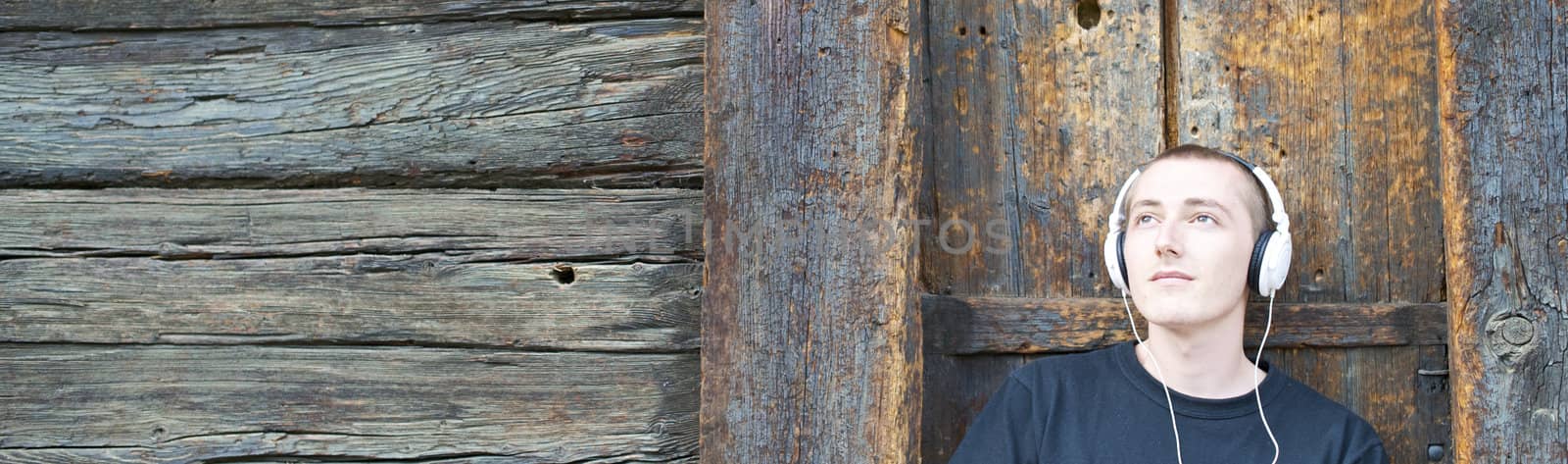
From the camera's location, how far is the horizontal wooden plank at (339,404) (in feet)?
5.60

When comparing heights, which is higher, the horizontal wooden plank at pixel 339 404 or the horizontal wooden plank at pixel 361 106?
the horizontal wooden plank at pixel 361 106

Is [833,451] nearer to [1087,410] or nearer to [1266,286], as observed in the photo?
[1087,410]

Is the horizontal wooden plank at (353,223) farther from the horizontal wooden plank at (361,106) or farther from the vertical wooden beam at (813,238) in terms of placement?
the vertical wooden beam at (813,238)

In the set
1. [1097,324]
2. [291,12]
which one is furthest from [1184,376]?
[291,12]

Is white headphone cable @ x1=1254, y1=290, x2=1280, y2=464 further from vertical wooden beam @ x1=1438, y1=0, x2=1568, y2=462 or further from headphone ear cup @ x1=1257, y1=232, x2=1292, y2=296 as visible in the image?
vertical wooden beam @ x1=1438, y1=0, x2=1568, y2=462

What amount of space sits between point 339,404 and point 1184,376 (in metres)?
1.44

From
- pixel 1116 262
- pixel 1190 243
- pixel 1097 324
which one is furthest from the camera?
pixel 1097 324

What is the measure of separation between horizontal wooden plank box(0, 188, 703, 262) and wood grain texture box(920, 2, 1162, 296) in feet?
1.56

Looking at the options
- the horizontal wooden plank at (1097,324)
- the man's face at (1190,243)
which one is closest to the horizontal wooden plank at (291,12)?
the horizontal wooden plank at (1097,324)

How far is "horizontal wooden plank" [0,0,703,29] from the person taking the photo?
68.3 inches

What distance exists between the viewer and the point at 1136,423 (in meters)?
1.58

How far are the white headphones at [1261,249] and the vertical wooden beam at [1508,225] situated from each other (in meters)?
0.28

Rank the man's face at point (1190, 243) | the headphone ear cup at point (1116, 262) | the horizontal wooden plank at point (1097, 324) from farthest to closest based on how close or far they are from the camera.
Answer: the horizontal wooden plank at point (1097, 324) → the headphone ear cup at point (1116, 262) → the man's face at point (1190, 243)

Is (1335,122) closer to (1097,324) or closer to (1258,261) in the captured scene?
(1258,261)
